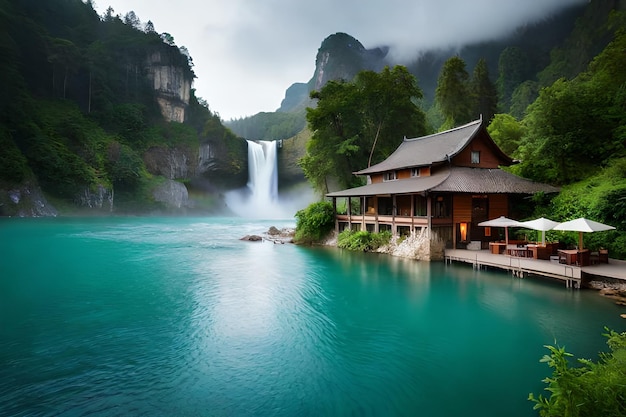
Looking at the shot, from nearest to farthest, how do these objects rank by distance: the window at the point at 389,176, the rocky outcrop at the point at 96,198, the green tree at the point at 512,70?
the window at the point at 389,176
the rocky outcrop at the point at 96,198
the green tree at the point at 512,70

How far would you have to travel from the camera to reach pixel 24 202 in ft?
166

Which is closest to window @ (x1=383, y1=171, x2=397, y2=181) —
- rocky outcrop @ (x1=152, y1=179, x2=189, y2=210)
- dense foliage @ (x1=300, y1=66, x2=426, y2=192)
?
dense foliage @ (x1=300, y1=66, x2=426, y2=192)

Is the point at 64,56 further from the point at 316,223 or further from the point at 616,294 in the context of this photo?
the point at 616,294

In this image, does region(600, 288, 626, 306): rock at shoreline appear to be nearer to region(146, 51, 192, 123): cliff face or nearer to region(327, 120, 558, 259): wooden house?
region(327, 120, 558, 259): wooden house

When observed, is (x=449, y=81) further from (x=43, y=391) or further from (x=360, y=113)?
(x=43, y=391)

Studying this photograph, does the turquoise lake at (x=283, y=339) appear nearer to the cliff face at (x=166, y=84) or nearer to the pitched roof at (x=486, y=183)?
the pitched roof at (x=486, y=183)

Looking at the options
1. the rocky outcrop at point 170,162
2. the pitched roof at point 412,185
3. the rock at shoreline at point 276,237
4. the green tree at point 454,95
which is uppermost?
the green tree at point 454,95

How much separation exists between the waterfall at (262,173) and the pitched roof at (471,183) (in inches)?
2097

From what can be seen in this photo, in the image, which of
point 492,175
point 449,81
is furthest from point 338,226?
point 449,81

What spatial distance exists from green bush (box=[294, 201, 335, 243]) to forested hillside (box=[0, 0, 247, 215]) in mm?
46363

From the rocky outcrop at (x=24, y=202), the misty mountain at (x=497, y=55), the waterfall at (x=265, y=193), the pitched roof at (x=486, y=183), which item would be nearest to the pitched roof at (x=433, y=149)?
the pitched roof at (x=486, y=183)

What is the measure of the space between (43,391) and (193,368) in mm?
2778

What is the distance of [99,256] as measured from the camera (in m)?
22.2

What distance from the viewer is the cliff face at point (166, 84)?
7956cm
